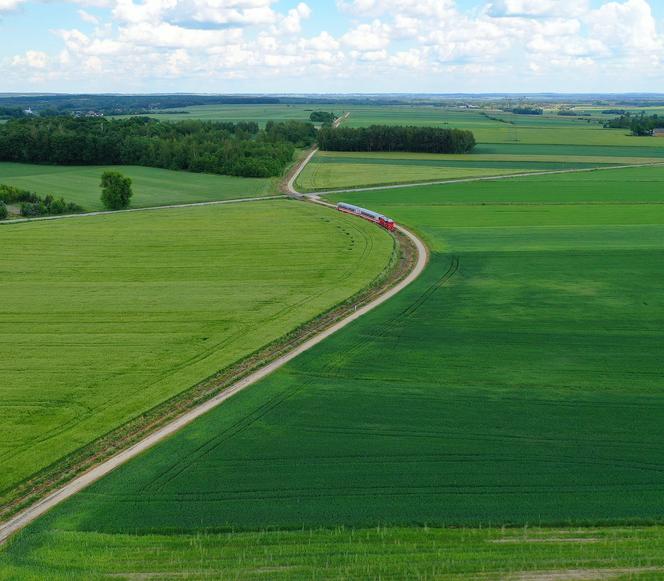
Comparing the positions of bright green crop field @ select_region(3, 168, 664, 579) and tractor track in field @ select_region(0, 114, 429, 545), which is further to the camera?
tractor track in field @ select_region(0, 114, 429, 545)

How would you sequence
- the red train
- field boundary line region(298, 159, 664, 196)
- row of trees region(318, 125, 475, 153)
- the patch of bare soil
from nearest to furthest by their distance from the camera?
the patch of bare soil → the red train → field boundary line region(298, 159, 664, 196) → row of trees region(318, 125, 475, 153)

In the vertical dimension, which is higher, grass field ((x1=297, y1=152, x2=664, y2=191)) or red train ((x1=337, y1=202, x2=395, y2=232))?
grass field ((x1=297, y1=152, x2=664, y2=191))

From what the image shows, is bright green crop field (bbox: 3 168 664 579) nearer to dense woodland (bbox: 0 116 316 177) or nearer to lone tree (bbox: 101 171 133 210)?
lone tree (bbox: 101 171 133 210)

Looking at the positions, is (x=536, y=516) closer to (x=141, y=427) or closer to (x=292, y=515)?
(x=292, y=515)

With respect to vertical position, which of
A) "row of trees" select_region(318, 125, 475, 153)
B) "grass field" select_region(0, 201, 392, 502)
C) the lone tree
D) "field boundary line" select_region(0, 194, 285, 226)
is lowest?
"grass field" select_region(0, 201, 392, 502)

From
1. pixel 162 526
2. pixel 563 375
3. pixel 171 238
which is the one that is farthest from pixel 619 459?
pixel 171 238

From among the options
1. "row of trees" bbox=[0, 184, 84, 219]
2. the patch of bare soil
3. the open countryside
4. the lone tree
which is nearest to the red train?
the open countryside

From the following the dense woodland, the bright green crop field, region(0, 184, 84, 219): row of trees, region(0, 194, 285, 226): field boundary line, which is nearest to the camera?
the bright green crop field

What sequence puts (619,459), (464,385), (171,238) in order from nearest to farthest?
(619,459)
(464,385)
(171,238)
